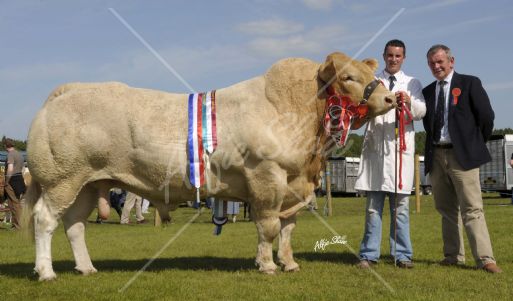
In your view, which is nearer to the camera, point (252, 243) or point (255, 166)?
point (255, 166)

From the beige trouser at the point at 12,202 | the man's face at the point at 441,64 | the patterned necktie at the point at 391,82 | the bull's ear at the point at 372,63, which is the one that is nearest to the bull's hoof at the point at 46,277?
the bull's ear at the point at 372,63

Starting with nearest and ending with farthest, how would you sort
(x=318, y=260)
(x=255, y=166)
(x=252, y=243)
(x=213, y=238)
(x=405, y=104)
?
(x=255, y=166) → (x=405, y=104) → (x=318, y=260) → (x=252, y=243) → (x=213, y=238)

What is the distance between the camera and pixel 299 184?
21.5ft

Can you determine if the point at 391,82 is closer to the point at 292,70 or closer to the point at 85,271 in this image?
the point at 292,70

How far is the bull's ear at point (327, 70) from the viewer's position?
634 cm

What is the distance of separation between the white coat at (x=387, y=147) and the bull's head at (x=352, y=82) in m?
0.62

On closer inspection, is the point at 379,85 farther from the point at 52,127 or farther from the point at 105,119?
the point at 52,127

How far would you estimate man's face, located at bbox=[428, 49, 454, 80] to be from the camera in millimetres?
6844

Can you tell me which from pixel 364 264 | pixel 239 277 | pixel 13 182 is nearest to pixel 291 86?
pixel 239 277

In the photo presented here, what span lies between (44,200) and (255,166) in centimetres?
250

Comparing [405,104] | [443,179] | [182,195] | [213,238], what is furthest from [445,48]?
[213,238]

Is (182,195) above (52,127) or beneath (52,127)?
beneath

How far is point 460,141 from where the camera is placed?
670 centimetres

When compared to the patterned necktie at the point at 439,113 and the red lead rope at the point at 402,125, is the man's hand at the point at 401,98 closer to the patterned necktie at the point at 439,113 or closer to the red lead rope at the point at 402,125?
the red lead rope at the point at 402,125
